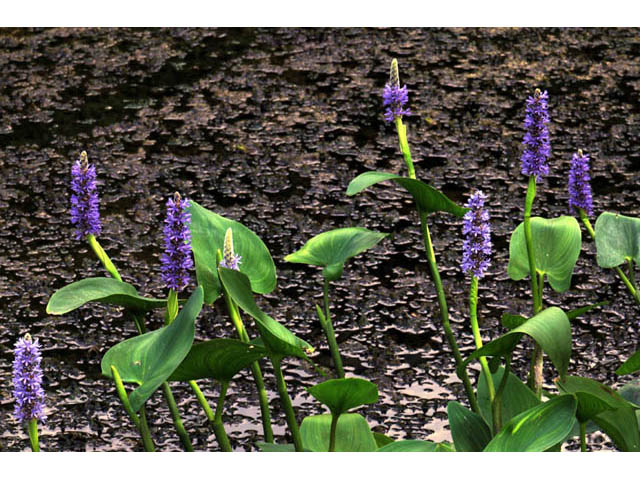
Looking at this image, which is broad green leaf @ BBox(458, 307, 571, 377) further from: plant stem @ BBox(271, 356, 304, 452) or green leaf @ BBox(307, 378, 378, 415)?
plant stem @ BBox(271, 356, 304, 452)

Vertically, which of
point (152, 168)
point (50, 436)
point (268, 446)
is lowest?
point (50, 436)

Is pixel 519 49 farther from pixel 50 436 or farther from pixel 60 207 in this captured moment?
pixel 50 436

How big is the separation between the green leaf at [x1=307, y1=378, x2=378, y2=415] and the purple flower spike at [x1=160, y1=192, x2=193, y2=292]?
0.20 meters

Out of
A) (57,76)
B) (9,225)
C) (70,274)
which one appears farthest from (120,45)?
(70,274)

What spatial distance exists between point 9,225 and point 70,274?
0.28 meters

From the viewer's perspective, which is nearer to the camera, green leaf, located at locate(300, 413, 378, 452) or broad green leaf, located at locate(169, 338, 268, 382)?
broad green leaf, located at locate(169, 338, 268, 382)

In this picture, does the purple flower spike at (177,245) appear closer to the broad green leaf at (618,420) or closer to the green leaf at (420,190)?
the green leaf at (420,190)

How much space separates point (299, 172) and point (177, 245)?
1.37 m

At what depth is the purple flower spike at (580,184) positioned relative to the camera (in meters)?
1.42

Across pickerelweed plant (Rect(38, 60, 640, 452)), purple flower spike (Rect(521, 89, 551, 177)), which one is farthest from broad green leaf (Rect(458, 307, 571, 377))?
purple flower spike (Rect(521, 89, 551, 177))

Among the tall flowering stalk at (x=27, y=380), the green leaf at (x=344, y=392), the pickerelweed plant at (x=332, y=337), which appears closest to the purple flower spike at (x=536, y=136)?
the pickerelweed plant at (x=332, y=337)

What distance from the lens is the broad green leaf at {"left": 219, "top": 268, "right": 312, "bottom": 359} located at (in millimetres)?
1134

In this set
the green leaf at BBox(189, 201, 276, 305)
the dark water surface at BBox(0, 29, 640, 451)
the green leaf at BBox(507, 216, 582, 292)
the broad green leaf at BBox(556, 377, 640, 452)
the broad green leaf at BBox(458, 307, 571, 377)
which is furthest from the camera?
the dark water surface at BBox(0, 29, 640, 451)

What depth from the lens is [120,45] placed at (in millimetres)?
3266
